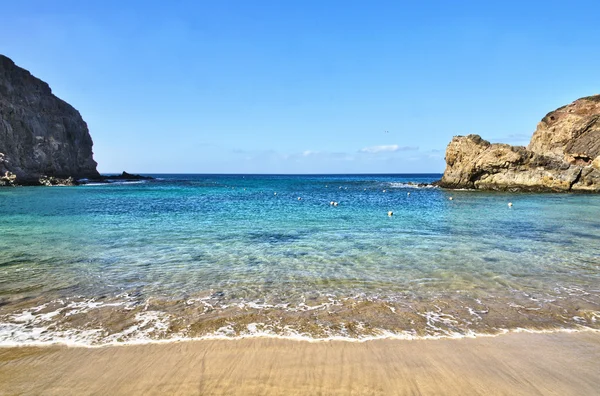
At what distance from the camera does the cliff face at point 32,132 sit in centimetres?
5975

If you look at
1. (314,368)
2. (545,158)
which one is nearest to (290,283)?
(314,368)

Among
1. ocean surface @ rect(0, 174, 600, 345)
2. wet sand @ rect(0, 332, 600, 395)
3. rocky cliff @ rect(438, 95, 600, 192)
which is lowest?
ocean surface @ rect(0, 174, 600, 345)

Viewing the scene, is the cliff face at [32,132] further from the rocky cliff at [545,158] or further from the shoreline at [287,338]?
the rocky cliff at [545,158]

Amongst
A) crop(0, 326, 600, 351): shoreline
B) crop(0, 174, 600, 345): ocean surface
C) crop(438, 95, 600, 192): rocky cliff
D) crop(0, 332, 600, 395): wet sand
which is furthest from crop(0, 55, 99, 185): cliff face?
crop(438, 95, 600, 192): rocky cliff

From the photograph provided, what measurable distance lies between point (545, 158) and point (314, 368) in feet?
177

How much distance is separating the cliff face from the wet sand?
68.5 metres

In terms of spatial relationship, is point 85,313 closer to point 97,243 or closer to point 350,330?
point 350,330

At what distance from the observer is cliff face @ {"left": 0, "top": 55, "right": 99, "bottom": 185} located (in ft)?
196

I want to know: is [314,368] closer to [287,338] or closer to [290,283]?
[287,338]

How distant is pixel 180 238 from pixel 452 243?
11036 mm

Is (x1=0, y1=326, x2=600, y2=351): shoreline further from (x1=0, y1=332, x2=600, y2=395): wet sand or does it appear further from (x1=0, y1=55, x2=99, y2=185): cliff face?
(x1=0, y1=55, x2=99, y2=185): cliff face

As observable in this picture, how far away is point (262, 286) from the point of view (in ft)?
28.9

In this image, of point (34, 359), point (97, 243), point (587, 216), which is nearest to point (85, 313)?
point (34, 359)

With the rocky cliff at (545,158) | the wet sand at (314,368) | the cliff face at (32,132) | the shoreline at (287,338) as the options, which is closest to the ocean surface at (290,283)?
the shoreline at (287,338)
